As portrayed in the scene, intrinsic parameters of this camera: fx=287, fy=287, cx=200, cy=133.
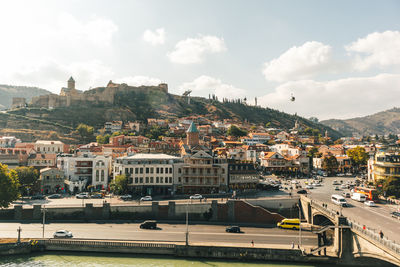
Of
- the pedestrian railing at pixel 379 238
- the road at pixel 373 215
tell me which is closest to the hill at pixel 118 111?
the road at pixel 373 215

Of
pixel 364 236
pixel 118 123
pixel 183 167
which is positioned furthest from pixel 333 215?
pixel 118 123

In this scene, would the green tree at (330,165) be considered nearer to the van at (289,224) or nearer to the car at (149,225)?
the van at (289,224)

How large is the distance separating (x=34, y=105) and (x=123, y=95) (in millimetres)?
46803

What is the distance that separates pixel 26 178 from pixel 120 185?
16.7 metres

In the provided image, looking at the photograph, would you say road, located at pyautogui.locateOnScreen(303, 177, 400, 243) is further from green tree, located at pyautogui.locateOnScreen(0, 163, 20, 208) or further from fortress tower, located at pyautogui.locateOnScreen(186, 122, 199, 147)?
green tree, located at pyautogui.locateOnScreen(0, 163, 20, 208)

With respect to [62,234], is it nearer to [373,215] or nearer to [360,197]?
[373,215]

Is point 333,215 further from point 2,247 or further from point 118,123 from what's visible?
point 118,123

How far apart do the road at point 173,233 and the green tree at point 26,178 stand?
12424 mm

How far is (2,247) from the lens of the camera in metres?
31.7

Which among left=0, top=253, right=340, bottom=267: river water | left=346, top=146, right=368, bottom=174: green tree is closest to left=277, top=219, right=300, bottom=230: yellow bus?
left=0, top=253, right=340, bottom=267: river water

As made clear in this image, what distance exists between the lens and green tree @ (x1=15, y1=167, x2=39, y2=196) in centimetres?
5009

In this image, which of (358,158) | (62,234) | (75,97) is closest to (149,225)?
(62,234)

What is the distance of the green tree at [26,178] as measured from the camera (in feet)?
164

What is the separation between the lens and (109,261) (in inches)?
1235
